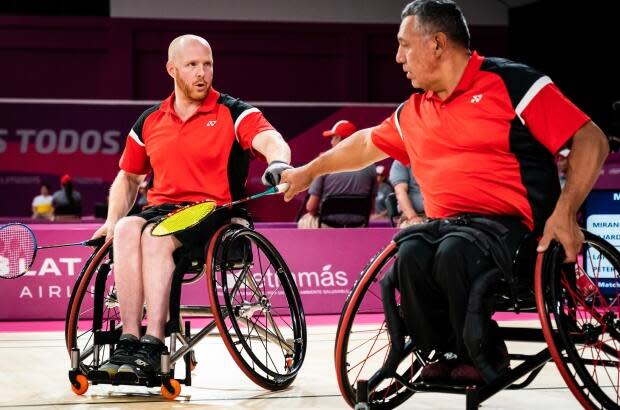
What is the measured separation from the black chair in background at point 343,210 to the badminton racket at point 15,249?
3885 millimetres

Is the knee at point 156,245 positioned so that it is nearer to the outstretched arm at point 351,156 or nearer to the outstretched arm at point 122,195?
the outstretched arm at point 122,195

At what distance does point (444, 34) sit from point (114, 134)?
11.1 metres

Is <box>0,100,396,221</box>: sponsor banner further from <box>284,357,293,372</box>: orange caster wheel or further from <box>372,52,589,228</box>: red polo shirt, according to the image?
<box>372,52,589,228</box>: red polo shirt

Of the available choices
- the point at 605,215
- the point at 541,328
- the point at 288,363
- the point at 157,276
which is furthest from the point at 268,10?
the point at 541,328

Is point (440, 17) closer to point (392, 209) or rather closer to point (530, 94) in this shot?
point (530, 94)

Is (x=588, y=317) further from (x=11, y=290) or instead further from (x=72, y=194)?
(x=72, y=194)

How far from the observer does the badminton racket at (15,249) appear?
3922mm

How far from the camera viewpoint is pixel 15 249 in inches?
156

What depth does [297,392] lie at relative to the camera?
11.9 feet

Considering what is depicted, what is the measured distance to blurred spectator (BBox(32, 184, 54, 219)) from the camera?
1302cm

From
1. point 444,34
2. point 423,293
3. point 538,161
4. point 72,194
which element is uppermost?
point 444,34

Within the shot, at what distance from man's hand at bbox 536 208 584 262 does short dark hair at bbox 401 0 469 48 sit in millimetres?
596

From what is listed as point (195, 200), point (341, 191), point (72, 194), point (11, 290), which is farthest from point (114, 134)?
point (195, 200)

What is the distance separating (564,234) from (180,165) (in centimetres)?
176
